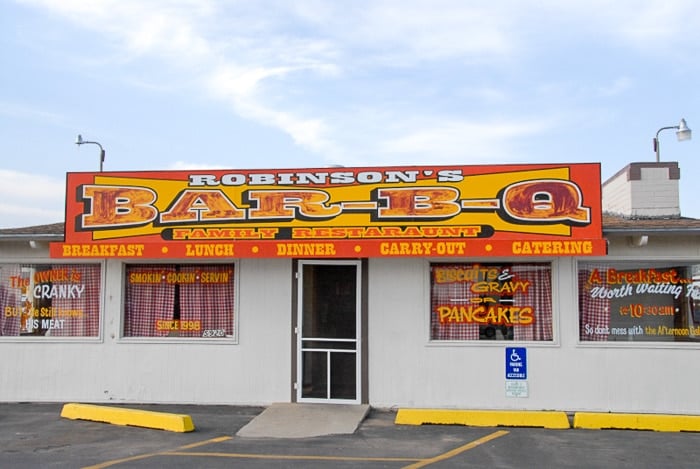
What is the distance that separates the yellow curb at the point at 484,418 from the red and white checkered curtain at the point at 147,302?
476cm

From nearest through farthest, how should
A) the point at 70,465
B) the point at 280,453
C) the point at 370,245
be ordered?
the point at 70,465
the point at 280,453
the point at 370,245

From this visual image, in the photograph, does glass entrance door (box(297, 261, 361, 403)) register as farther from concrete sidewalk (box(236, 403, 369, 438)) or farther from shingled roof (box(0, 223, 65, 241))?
shingled roof (box(0, 223, 65, 241))

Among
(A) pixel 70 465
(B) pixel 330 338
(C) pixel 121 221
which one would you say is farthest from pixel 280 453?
(C) pixel 121 221

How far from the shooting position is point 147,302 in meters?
12.9

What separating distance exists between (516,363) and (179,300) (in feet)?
19.7

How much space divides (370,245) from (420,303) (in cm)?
142

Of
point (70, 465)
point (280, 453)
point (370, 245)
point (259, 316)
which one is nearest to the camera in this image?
point (70, 465)

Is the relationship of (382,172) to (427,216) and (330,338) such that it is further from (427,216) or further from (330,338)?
(330,338)

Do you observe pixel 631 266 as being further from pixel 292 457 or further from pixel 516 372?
pixel 292 457

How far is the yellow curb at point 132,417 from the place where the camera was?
33.8ft

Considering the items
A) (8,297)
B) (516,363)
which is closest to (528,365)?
(516,363)

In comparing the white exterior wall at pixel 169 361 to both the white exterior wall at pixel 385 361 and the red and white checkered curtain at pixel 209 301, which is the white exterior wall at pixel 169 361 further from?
the red and white checkered curtain at pixel 209 301

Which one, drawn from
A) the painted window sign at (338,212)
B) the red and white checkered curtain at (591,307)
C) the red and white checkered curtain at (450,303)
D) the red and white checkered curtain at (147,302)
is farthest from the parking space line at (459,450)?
the red and white checkered curtain at (147,302)

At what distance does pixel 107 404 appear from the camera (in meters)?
12.5
